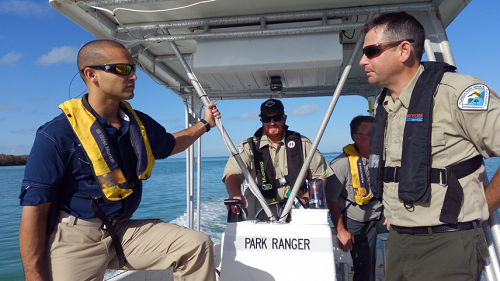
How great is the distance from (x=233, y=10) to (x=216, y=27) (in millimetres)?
351

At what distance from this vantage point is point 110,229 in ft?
5.48

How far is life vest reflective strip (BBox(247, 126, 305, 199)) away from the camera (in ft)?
9.20

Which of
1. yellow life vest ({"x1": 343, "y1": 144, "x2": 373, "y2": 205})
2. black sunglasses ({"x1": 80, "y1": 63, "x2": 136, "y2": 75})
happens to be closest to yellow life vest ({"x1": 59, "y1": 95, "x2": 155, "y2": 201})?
black sunglasses ({"x1": 80, "y1": 63, "x2": 136, "y2": 75})

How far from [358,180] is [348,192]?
176 millimetres

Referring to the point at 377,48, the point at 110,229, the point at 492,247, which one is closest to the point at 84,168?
the point at 110,229

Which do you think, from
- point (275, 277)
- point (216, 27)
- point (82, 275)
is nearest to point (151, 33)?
point (216, 27)

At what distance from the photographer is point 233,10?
7.95 ft

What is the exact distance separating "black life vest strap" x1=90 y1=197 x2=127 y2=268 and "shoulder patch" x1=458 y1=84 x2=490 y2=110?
170cm

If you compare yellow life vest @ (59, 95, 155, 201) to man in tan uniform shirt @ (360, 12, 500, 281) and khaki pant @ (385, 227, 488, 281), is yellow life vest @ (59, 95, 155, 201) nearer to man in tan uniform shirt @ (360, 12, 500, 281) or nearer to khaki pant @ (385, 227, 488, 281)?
man in tan uniform shirt @ (360, 12, 500, 281)

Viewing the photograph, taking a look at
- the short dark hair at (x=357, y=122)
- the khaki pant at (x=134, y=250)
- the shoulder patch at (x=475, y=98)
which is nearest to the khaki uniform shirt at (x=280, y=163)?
the short dark hair at (x=357, y=122)

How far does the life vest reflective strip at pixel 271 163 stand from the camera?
9.20ft

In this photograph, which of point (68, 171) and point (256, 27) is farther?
point (256, 27)

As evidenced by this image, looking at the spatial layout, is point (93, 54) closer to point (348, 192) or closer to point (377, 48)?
point (377, 48)

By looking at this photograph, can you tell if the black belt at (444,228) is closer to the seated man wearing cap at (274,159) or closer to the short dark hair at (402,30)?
the short dark hair at (402,30)
